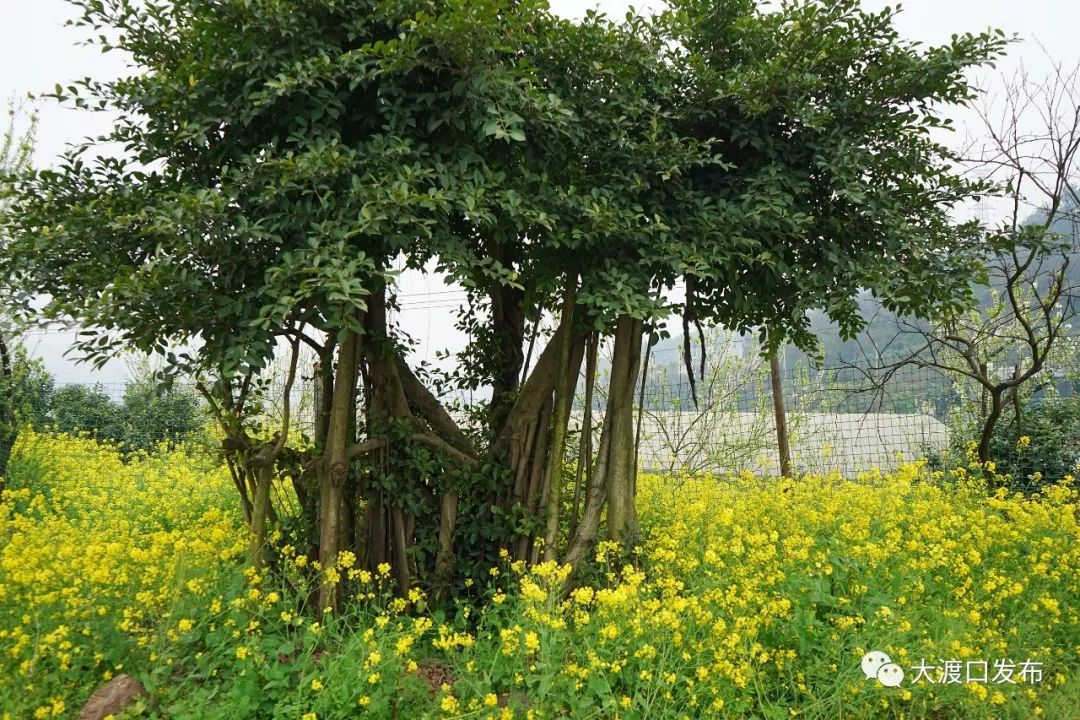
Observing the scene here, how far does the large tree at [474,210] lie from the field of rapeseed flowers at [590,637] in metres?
0.47

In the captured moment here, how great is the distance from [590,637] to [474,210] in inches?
66.2

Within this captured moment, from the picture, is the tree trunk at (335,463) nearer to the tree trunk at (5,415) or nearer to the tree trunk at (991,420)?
the tree trunk at (5,415)

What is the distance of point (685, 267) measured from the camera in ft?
10.1

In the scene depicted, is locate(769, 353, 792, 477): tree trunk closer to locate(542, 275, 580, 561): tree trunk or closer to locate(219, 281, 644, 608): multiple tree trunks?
locate(219, 281, 644, 608): multiple tree trunks

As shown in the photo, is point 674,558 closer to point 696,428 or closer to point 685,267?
point 685,267

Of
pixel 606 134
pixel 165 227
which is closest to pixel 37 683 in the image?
pixel 165 227

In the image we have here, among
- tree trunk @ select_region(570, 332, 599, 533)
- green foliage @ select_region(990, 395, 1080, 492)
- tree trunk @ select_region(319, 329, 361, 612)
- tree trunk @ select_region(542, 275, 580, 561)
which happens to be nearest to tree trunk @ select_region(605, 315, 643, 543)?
tree trunk @ select_region(570, 332, 599, 533)

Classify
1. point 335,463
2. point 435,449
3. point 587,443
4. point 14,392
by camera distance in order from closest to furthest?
point 335,463 < point 435,449 < point 587,443 < point 14,392

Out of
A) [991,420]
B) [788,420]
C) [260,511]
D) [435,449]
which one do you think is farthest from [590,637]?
[788,420]

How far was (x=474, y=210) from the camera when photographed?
8.99ft

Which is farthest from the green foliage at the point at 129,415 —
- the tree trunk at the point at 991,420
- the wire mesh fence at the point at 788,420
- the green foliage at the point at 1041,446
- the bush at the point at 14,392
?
the green foliage at the point at 1041,446

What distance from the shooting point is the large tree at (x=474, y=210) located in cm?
273

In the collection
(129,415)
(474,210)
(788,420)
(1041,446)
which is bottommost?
(1041,446)

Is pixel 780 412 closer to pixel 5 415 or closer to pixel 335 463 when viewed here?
pixel 335 463
